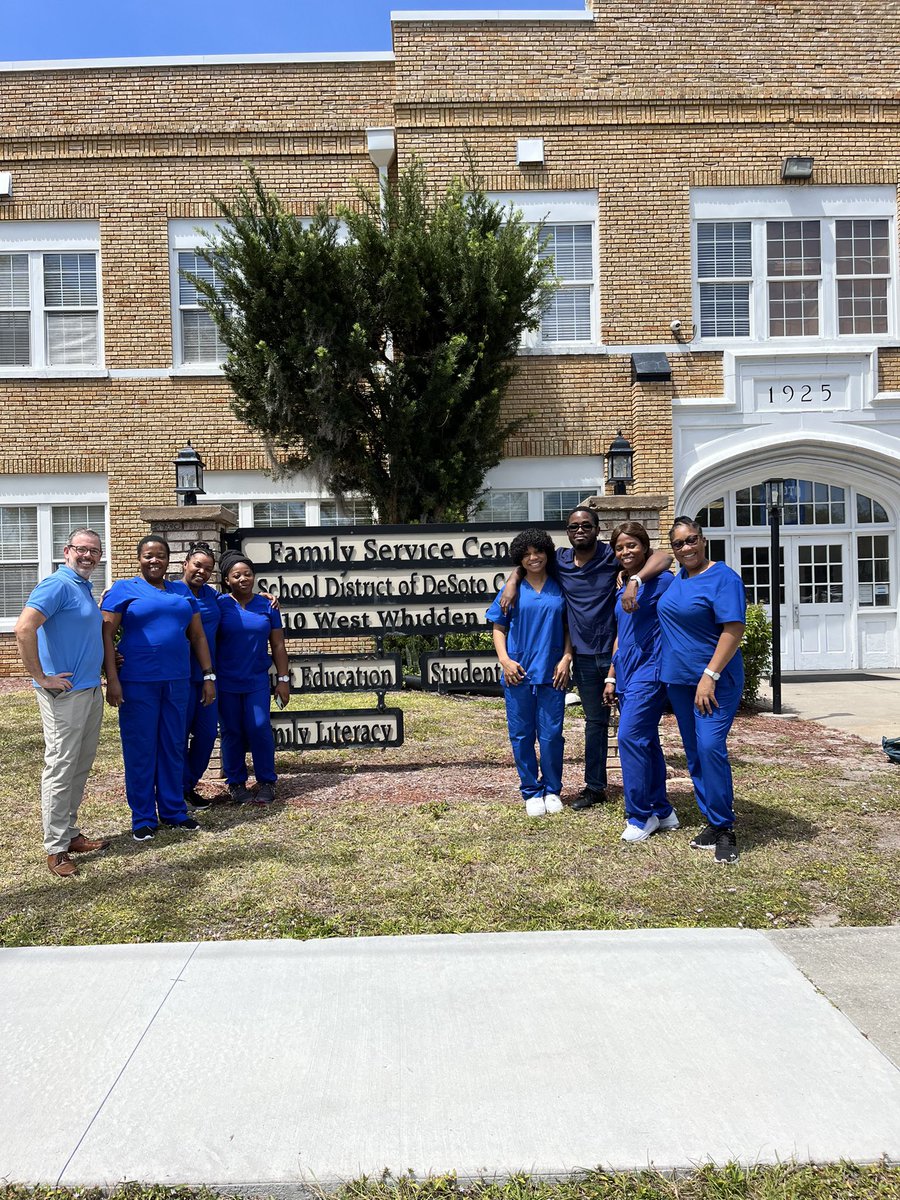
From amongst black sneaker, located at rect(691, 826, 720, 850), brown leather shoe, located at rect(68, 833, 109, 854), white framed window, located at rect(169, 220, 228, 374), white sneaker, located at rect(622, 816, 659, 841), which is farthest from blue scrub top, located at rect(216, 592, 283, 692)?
white framed window, located at rect(169, 220, 228, 374)

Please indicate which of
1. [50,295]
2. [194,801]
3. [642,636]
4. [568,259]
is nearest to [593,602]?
[642,636]

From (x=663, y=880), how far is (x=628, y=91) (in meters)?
13.4

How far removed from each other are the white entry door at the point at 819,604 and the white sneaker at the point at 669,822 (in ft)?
33.7

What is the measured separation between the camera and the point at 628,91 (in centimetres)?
1425

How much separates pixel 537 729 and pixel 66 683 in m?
2.91

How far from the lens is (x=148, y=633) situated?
5598 millimetres

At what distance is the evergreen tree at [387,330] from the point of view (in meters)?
11.6

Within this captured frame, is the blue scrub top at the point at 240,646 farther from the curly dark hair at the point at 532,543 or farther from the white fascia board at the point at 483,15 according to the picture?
the white fascia board at the point at 483,15

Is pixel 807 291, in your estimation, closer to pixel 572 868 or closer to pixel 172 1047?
pixel 572 868

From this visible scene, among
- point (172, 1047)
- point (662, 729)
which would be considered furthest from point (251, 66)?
point (172, 1047)

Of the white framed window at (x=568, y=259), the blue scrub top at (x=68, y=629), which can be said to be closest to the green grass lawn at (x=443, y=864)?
the blue scrub top at (x=68, y=629)

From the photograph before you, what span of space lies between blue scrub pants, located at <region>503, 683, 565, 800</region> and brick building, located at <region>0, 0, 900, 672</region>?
8.56 metres

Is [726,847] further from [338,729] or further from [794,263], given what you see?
[794,263]

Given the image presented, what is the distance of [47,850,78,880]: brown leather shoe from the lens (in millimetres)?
5039
